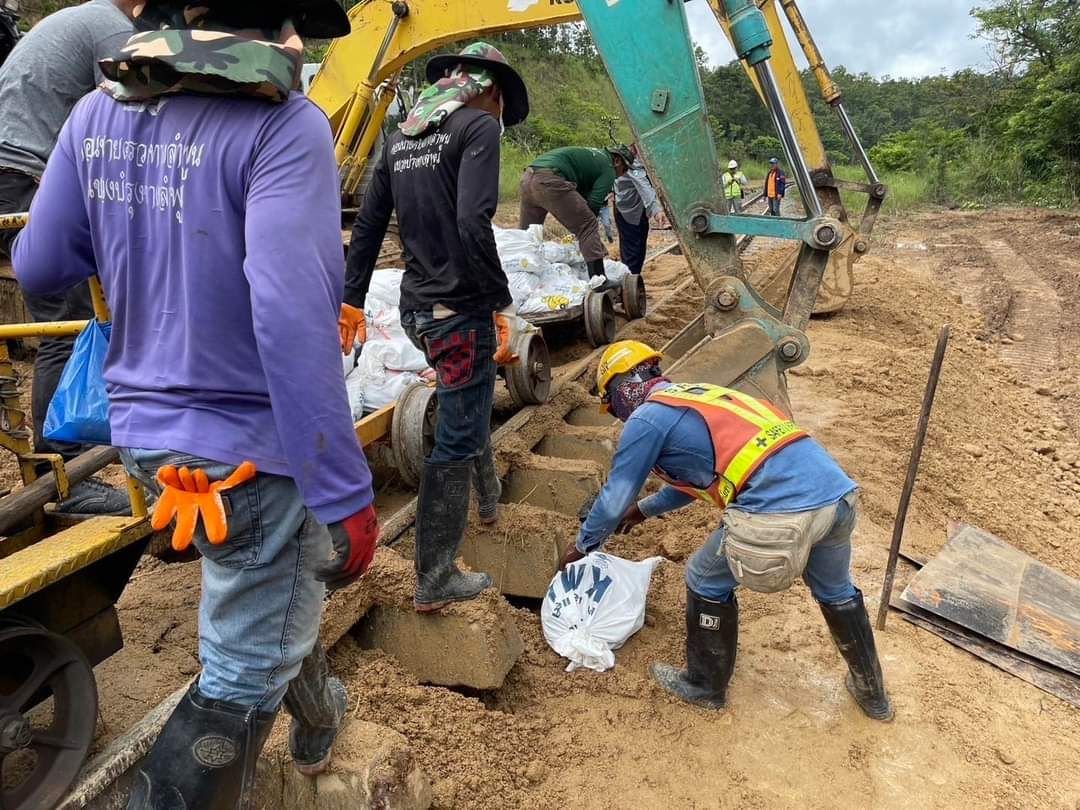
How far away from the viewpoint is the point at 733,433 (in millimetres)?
2660

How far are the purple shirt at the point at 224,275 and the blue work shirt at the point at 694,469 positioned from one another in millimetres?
1378

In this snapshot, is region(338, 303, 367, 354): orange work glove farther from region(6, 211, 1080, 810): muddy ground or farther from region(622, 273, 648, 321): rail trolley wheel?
region(622, 273, 648, 321): rail trolley wheel

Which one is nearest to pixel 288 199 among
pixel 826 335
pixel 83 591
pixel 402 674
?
pixel 83 591

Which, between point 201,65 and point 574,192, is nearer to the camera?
point 201,65

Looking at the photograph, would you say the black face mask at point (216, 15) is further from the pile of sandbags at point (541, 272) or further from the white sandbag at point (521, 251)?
the white sandbag at point (521, 251)

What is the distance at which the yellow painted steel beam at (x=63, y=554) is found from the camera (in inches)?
72.9

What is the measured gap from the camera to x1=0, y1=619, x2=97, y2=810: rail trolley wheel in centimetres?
187

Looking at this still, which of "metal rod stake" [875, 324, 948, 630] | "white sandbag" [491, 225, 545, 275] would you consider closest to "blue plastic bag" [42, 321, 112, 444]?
"metal rod stake" [875, 324, 948, 630]

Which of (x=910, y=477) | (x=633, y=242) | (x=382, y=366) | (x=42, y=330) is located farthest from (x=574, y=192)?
(x=42, y=330)

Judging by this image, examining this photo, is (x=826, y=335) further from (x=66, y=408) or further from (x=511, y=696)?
(x=66, y=408)

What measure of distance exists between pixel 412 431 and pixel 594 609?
1.25 metres

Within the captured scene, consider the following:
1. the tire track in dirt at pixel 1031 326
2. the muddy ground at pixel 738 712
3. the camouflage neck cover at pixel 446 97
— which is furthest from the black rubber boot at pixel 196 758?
the tire track in dirt at pixel 1031 326

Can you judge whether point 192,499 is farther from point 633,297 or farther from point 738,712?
point 633,297

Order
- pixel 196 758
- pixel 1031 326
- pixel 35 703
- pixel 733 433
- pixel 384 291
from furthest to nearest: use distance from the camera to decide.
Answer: pixel 1031 326 → pixel 384 291 → pixel 733 433 → pixel 35 703 → pixel 196 758
